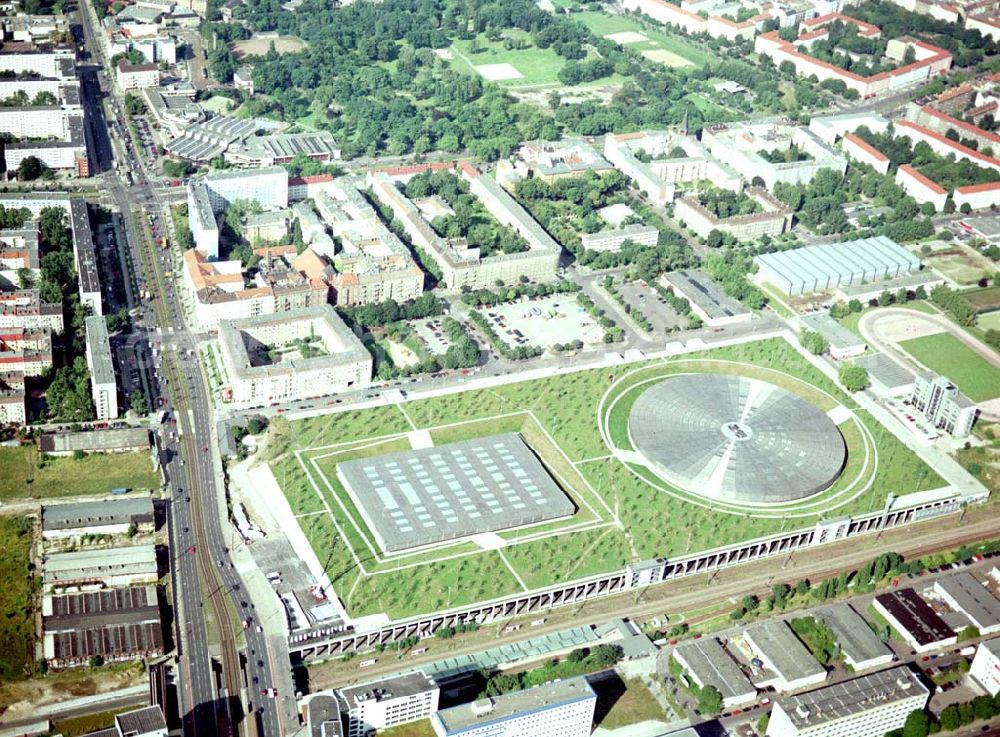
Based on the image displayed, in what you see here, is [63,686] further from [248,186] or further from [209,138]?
[209,138]

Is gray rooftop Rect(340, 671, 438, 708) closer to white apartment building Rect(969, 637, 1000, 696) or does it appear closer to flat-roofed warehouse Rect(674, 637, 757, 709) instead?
flat-roofed warehouse Rect(674, 637, 757, 709)

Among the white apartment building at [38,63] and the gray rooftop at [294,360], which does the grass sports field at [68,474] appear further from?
the white apartment building at [38,63]

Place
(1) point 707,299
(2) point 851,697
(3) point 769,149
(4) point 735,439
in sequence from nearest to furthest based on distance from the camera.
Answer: (2) point 851,697, (4) point 735,439, (1) point 707,299, (3) point 769,149

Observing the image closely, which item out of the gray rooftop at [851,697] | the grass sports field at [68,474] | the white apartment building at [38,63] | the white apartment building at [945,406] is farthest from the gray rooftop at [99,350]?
the white apartment building at [945,406]

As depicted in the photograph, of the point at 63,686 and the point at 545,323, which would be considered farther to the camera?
the point at 545,323

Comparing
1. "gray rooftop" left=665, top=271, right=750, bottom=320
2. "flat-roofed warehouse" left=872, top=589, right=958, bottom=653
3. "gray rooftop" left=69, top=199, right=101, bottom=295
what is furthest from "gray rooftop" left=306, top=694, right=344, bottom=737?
"gray rooftop" left=665, top=271, right=750, bottom=320

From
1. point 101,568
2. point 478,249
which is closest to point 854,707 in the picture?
point 101,568
